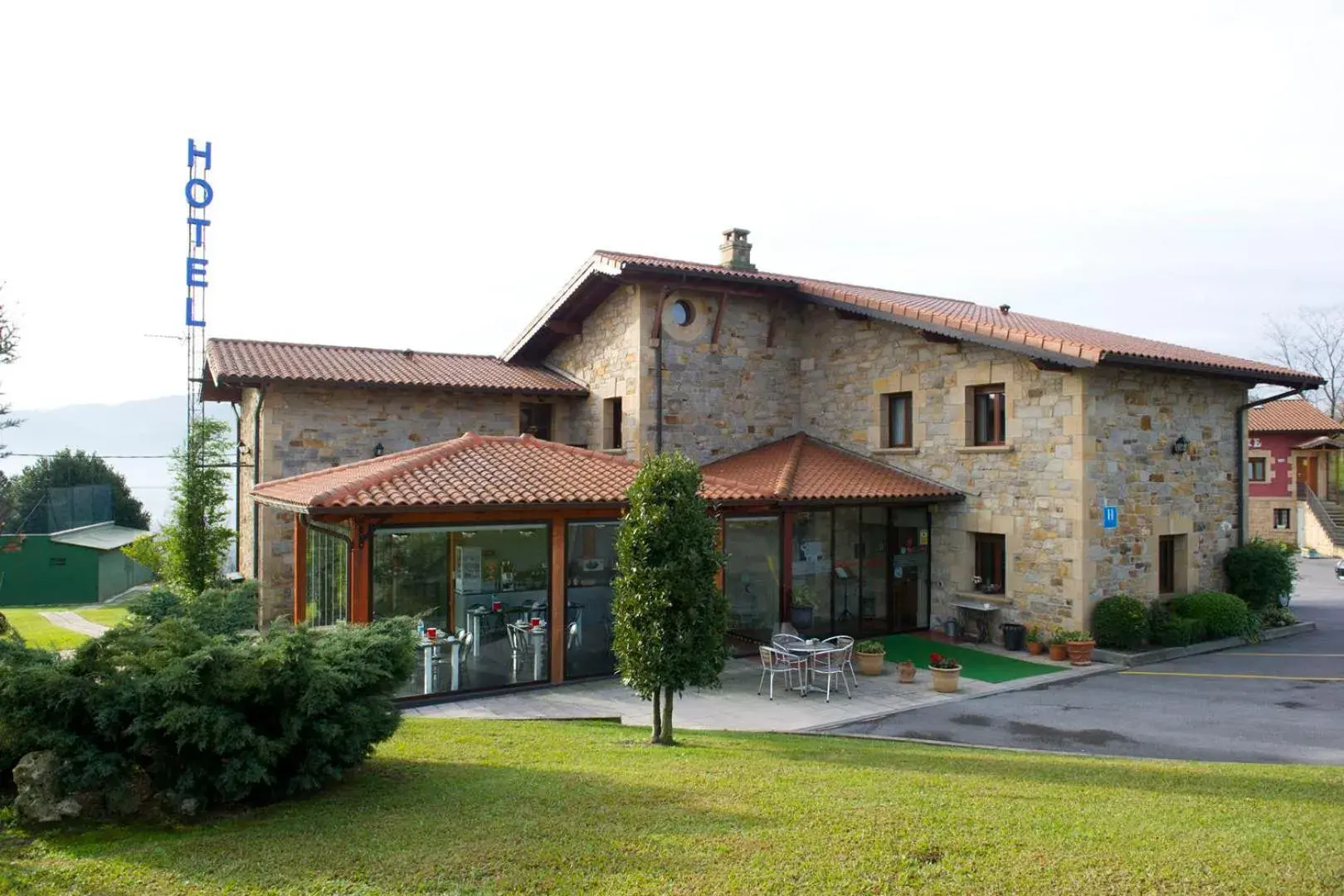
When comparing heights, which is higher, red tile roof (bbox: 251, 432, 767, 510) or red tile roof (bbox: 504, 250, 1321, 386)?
red tile roof (bbox: 504, 250, 1321, 386)

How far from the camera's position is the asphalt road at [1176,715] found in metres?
9.53

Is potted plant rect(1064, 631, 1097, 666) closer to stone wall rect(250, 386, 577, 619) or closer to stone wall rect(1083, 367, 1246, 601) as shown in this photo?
stone wall rect(1083, 367, 1246, 601)

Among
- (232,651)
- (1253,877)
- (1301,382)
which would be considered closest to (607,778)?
(232,651)

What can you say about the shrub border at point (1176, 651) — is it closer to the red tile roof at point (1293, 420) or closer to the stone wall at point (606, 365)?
the stone wall at point (606, 365)

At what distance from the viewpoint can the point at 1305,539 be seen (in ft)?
114

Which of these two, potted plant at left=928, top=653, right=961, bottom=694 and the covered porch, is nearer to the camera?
the covered porch

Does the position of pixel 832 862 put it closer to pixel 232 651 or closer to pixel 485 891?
pixel 485 891

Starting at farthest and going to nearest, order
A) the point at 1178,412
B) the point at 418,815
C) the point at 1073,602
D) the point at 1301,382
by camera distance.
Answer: the point at 1301,382, the point at 1178,412, the point at 1073,602, the point at 418,815

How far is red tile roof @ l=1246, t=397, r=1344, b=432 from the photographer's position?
114 feet

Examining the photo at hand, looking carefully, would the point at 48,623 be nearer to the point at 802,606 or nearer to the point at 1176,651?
the point at 802,606

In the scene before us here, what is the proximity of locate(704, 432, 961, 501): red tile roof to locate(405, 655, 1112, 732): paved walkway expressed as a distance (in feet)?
10.6

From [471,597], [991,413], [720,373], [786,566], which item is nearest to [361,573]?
[471,597]

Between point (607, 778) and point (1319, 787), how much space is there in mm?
5735

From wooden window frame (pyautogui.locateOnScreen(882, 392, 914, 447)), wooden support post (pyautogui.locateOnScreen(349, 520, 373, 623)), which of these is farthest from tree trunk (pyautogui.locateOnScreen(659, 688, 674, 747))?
wooden window frame (pyautogui.locateOnScreen(882, 392, 914, 447))
